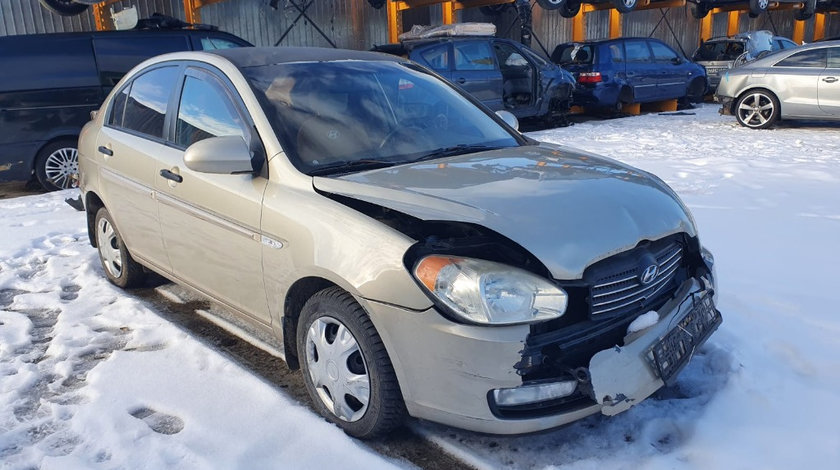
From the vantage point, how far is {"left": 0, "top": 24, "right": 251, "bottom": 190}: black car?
23.8 feet

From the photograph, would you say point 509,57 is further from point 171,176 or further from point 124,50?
point 171,176

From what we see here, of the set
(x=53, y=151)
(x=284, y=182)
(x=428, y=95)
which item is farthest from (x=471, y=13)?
(x=284, y=182)

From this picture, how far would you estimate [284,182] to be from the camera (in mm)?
2846

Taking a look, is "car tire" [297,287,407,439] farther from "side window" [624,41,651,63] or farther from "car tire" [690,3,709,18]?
"car tire" [690,3,709,18]

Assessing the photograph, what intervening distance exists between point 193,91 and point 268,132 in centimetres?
82

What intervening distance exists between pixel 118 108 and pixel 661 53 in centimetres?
1252

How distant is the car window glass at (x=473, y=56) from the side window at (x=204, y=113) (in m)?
7.87

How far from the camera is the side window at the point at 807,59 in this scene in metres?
10.6

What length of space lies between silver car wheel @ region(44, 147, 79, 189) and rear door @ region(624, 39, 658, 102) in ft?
33.6

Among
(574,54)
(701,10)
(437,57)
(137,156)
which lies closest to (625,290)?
(137,156)

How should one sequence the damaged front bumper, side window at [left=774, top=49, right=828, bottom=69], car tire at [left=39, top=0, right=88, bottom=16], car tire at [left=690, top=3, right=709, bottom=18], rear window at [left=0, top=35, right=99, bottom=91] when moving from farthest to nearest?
car tire at [left=690, top=3, right=709, bottom=18] < car tire at [left=39, top=0, right=88, bottom=16] < side window at [left=774, top=49, right=828, bottom=69] < rear window at [left=0, top=35, right=99, bottom=91] < the damaged front bumper

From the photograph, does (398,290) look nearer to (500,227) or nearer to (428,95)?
(500,227)

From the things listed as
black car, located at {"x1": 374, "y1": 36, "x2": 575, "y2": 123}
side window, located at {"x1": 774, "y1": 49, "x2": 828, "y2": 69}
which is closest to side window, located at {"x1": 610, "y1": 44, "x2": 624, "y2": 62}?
black car, located at {"x1": 374, "y1": 36, "x2": 575, "y2": 123}

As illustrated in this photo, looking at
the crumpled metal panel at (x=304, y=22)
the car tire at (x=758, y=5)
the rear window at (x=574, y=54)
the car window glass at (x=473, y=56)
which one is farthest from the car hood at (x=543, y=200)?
the car tire at (x=758, y=5)
